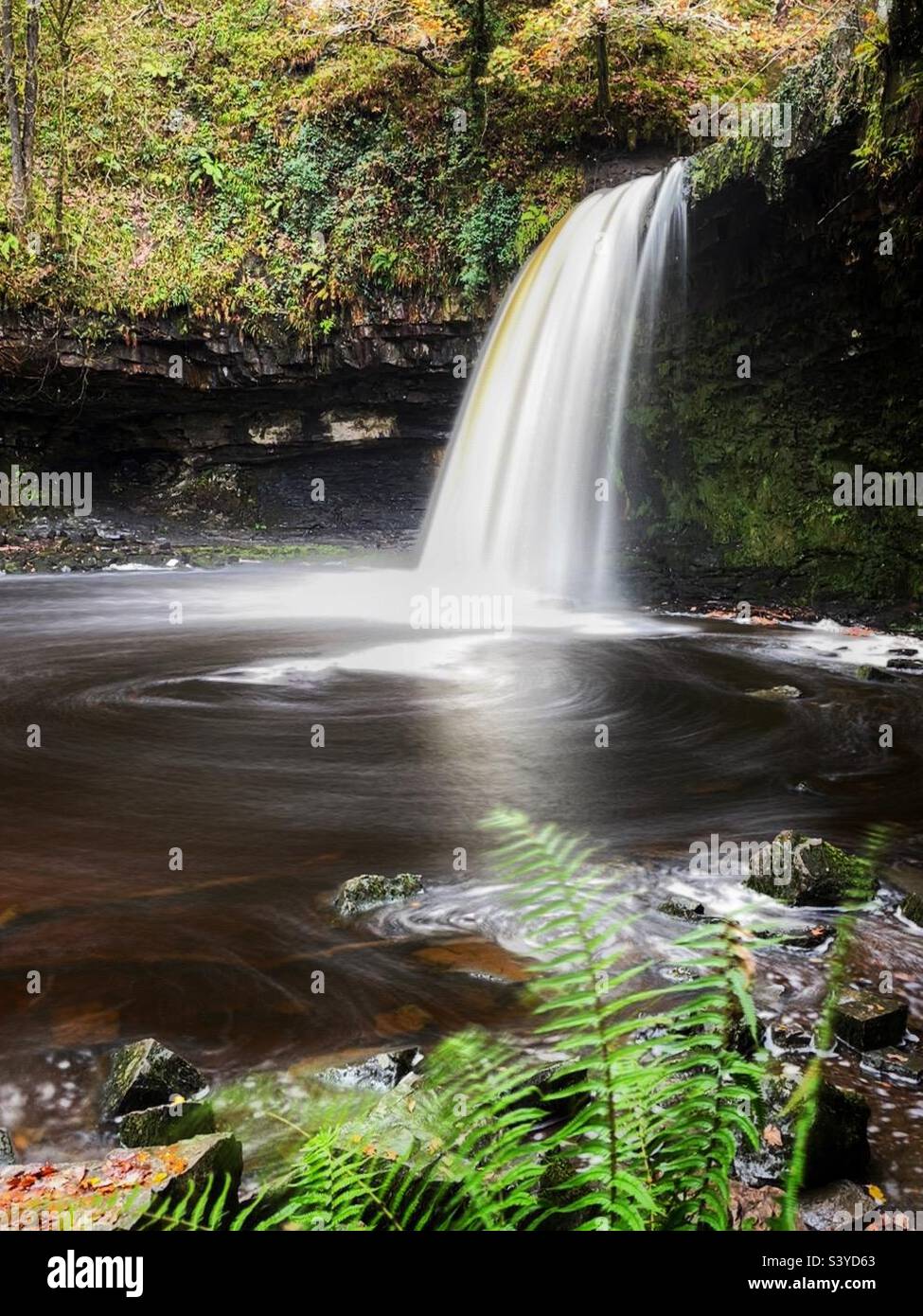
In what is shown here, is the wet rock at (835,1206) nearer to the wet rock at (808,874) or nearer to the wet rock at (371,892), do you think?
the wet rock at (808,874)

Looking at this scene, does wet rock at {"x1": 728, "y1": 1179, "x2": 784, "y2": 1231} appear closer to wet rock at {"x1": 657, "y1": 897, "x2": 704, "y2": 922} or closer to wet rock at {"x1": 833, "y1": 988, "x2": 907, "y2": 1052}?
wet rock at {"x1": 833, "y1": 988, "x2": 907, "y2": 1052}

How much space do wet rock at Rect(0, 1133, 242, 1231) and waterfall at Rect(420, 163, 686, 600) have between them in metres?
11.8

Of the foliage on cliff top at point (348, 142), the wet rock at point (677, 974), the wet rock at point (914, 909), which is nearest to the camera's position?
the wet rock at point (677, 974)

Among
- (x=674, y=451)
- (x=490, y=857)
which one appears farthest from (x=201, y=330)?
(x=490, y=857)

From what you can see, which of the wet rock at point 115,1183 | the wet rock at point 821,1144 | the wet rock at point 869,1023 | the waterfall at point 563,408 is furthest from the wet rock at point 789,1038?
the waterfall at point 563,408

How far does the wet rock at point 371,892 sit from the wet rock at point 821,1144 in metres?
1.81

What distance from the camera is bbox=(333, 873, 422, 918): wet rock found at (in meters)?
3.73

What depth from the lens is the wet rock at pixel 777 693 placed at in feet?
24.9

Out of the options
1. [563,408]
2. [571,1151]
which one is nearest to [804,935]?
[571,1151]

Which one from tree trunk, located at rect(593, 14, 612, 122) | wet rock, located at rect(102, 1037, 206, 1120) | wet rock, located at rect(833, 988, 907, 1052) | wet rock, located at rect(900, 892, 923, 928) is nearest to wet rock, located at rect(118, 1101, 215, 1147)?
wet rock, located at rect(102, 1037, 206, 1120)

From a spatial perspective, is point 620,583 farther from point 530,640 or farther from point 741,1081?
point 741,1081

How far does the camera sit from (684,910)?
12.0 feet

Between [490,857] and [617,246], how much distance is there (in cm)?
1120

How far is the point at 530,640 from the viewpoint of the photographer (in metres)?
10.5
